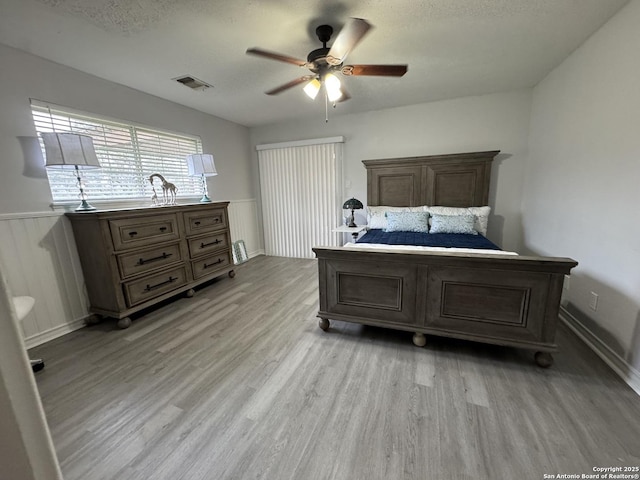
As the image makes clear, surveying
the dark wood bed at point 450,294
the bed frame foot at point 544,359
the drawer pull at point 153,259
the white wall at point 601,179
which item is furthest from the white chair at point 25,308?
the white wall at point 601,179

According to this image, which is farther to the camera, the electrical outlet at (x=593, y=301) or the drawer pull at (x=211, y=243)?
the drawer pull at (x=211, y=243)

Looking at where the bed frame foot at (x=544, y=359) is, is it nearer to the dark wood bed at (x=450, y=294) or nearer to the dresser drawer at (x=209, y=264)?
the dark wood bed at (x=450, y=294)

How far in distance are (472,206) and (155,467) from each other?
13.5 feet

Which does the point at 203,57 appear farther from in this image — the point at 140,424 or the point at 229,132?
the point at 140,424

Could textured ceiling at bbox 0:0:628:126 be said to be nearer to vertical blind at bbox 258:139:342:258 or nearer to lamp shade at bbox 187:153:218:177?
lamp shade at bbox 187:153:218:177

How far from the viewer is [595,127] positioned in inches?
84.8

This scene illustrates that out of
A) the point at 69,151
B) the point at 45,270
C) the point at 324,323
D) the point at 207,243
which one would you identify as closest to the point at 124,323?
the point at 45,270

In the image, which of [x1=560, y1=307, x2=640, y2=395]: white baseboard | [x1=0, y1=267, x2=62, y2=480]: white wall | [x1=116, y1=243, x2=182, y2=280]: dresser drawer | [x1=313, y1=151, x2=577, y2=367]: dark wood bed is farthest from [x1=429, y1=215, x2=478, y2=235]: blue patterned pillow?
[x1=0, y1=267, x2=62, y2=480]: white wall

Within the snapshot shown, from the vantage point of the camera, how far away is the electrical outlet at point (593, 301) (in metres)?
2.09

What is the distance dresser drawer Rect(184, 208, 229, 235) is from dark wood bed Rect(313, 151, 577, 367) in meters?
1.84

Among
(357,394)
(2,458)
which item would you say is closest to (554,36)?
(357,394)

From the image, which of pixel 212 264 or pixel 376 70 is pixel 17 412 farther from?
pixel 212 264

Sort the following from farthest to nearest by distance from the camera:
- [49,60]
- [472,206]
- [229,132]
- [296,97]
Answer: [229,132], [472,206], [296,97], [49,60]

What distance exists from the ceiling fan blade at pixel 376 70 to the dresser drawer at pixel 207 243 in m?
2.50
